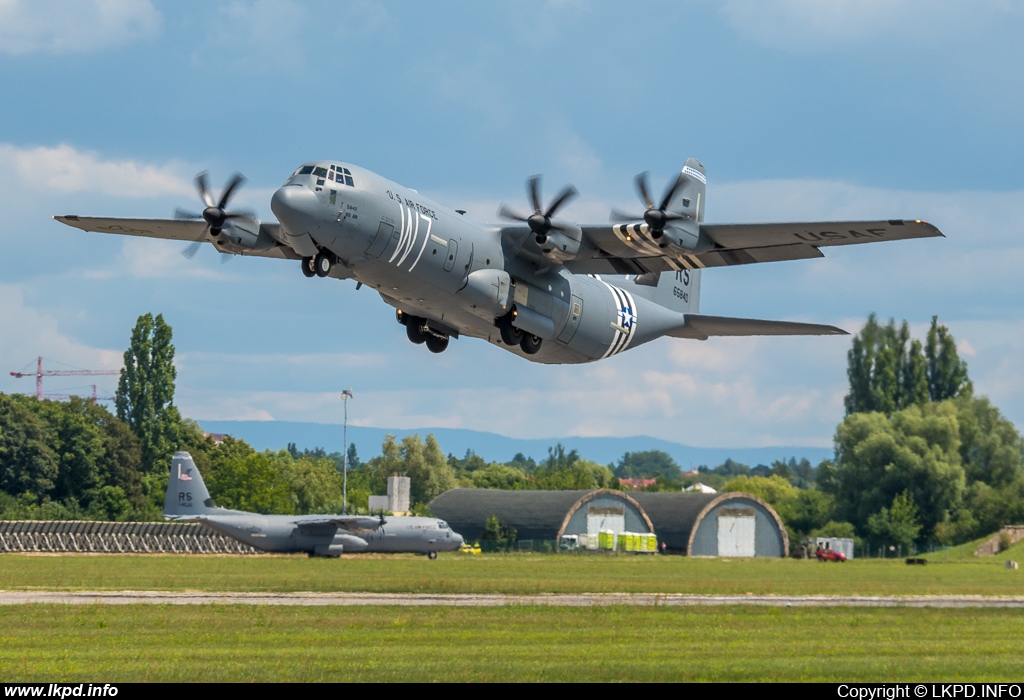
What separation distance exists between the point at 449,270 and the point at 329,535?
4136 cm

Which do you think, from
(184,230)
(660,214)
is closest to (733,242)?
(660,214)

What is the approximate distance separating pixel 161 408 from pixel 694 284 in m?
67.3

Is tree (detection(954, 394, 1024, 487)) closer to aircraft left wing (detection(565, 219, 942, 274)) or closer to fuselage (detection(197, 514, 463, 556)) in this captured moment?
fuselage (detection(197, 514, 463, 556))

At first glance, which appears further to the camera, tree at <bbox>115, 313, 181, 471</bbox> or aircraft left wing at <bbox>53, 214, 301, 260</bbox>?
tree at <bbox>115, 313, 181, 471</bbox>

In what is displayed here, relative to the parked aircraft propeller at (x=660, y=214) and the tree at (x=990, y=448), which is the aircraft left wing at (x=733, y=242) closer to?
the parked aircraft propeller at (x=660, y=214)

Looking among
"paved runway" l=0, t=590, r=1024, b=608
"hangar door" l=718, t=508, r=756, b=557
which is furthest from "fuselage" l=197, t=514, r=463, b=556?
"paved runway" l=0, t=590, r=1024, b=608

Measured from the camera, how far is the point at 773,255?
31531 mm

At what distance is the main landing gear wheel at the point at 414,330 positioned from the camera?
108ft

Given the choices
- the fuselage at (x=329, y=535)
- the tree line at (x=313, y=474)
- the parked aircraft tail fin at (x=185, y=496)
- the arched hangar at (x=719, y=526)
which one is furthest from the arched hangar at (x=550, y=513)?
the parked aircraft tail fin at (x=185, y=496)

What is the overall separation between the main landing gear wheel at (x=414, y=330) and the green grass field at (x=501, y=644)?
7835mm

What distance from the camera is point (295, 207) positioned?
25625 mm

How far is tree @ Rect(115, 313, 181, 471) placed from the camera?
96500mm

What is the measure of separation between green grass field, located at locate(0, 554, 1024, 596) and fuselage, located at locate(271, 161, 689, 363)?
43.9 feet
